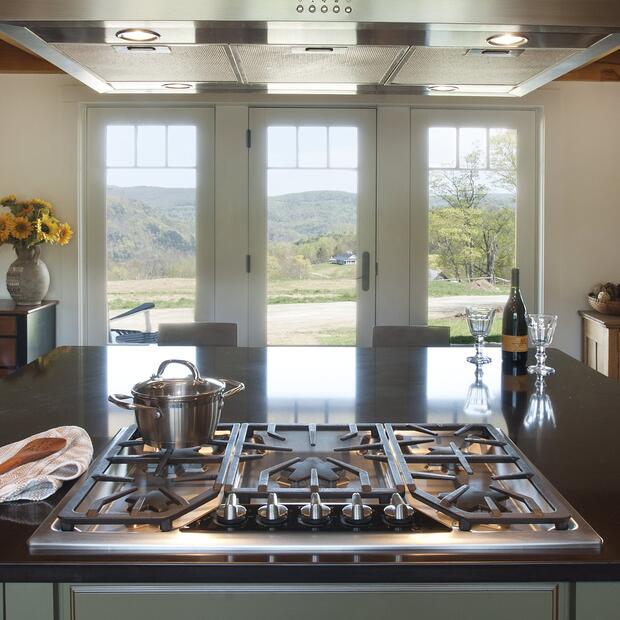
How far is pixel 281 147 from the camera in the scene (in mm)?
4910

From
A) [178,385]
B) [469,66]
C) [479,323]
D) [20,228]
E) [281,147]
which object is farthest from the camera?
[281,147]

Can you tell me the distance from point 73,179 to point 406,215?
208 centimetres

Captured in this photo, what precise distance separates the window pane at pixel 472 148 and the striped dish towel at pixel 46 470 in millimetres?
3960

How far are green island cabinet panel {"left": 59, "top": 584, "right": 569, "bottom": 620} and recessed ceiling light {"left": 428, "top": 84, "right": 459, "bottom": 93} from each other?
1.51 m

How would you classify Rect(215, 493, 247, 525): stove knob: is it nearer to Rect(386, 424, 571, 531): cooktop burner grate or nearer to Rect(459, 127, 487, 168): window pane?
Rect(386, 424, 571, 531): cooktop burner grate

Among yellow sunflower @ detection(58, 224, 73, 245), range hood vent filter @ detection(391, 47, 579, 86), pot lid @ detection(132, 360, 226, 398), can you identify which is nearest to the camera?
pot lid @ detection(132, 360, 226, 398)

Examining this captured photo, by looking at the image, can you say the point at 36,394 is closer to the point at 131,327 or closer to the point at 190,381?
the point at 190,381

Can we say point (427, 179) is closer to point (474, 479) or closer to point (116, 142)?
point (116, 142)

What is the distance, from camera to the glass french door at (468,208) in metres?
4.94

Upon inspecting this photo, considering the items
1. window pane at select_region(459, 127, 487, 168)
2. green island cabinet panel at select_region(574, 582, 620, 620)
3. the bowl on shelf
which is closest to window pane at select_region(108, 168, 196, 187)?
window pane at select_region(459, 127, 487, 168)

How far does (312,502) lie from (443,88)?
1.46 metres

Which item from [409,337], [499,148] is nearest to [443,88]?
[409,337]

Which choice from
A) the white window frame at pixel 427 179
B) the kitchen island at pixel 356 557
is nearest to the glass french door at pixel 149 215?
the white window frame at pixel 427 179

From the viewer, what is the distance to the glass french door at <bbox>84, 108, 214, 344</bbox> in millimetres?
4914
